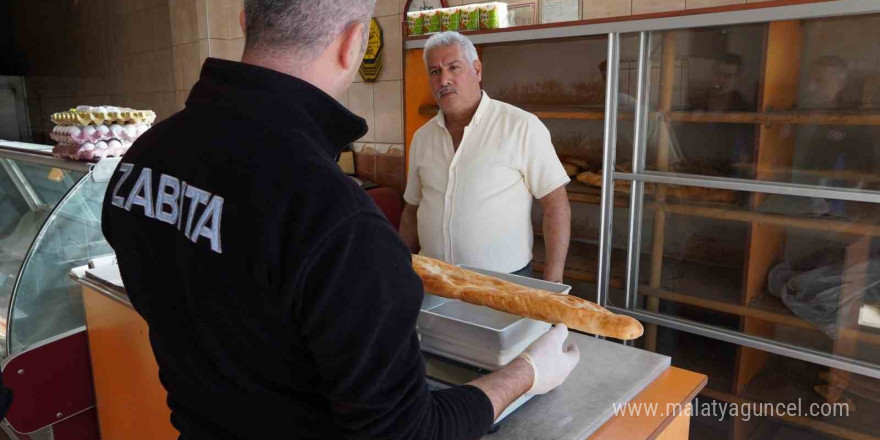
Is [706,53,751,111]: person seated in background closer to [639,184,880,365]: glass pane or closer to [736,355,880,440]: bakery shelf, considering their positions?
[639,184,880,365]: glass pane

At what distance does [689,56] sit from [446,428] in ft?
7.01

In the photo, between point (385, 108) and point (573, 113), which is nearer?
point (573, 113)

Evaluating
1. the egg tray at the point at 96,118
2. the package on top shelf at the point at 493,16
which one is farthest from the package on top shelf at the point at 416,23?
the egg tray at the point at 96,118

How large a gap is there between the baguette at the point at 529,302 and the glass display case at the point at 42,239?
60.3 inches

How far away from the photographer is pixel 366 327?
0.84 meters

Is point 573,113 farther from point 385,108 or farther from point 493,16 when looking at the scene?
point 385,108

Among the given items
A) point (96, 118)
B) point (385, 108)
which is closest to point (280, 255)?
point (96, 118)

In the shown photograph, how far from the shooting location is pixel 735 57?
8.13ft

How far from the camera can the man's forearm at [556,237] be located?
2.58 meters

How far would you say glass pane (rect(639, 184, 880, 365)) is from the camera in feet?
7.82

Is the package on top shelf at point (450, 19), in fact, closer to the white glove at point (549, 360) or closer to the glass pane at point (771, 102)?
the glass pane at point (771, 102)

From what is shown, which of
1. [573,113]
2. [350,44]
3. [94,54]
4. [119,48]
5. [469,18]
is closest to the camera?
[350,44]

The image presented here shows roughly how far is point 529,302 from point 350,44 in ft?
2.09

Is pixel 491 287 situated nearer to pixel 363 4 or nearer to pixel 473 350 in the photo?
pixel 473 350
